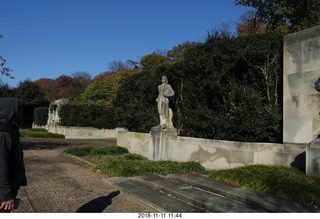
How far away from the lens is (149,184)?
7133 millimetres

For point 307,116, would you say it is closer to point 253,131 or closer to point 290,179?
point 253,131

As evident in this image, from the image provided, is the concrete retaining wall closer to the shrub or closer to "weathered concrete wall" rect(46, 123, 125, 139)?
"weathered concrete wall" rect(46, 123, 125, 139)

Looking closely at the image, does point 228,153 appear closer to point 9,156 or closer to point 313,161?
point 313,161

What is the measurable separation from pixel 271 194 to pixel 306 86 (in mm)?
3507

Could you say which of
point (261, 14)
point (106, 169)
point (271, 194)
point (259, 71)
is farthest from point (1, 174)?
point (261, 14)

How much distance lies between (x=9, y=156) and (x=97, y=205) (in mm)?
2978

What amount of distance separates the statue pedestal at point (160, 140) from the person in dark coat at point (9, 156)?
7.74 metres

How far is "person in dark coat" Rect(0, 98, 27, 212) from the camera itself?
9.62 ft

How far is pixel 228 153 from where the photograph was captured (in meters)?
8.37

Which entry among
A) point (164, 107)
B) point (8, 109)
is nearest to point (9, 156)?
point (8, 109)

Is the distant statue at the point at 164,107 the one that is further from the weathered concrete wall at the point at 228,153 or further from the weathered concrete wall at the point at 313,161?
the weathered concrete wall at the point at 313,161

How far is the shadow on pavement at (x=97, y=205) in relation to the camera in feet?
17.6

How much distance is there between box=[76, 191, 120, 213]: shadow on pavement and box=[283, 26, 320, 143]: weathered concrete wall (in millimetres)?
4793

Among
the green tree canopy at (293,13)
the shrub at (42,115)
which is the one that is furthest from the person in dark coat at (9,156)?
the shrub at (42,115)
